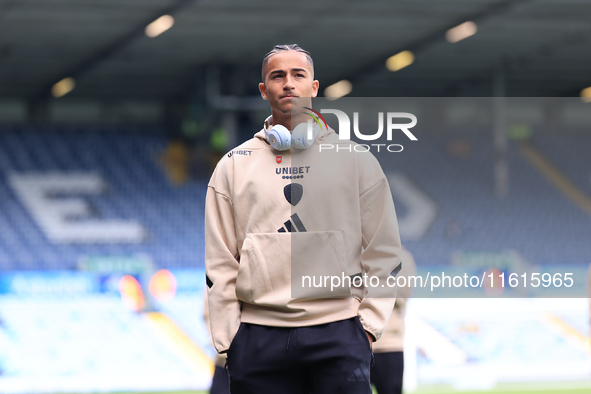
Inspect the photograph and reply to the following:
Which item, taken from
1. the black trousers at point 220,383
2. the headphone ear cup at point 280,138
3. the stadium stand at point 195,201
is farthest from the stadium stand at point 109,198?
the headphone ear cup at point 280,138

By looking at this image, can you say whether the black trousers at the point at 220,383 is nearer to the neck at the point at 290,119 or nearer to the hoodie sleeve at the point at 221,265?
the hoodie sleeve at the point at 221,265

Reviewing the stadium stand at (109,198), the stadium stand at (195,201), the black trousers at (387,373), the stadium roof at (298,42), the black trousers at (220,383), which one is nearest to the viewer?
the black trousers at (220,383)

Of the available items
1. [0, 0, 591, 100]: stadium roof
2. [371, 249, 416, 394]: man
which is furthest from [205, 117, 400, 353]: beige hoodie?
[0, 0, 591, 100]: stadium roof

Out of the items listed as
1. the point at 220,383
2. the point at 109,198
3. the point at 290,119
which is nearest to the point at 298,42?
the point at 109,198

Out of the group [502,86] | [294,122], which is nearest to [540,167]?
[502,86]

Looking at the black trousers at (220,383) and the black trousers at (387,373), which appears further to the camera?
the black trousers at (387,373)

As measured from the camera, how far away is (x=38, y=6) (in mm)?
12758

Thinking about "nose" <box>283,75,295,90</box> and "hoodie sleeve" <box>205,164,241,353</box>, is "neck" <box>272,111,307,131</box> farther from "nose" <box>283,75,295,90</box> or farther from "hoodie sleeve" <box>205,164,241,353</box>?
"hoodie sleeve" <box>205,164,241,353</box>

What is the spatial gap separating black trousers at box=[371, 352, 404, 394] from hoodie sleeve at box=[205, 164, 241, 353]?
8.32 ft

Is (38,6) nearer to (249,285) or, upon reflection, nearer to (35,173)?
(35,173)

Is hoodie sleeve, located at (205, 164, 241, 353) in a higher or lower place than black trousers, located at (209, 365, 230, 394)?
higher

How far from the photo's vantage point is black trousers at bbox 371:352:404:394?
15.6ft

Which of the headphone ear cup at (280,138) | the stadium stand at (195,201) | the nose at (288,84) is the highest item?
the stadium stand at (195,201)

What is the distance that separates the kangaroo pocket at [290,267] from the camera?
230 cm
